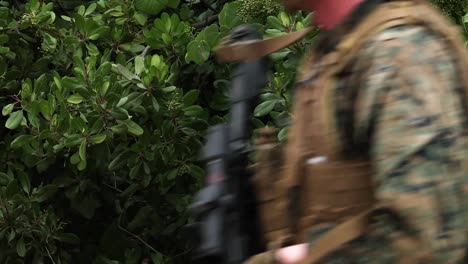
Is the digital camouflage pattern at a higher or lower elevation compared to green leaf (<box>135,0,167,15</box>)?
higher

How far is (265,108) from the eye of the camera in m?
3.33

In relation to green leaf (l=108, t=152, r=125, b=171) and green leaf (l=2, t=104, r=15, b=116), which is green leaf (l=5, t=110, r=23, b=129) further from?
green leaf (l=108, t=152, r=125, b=171)

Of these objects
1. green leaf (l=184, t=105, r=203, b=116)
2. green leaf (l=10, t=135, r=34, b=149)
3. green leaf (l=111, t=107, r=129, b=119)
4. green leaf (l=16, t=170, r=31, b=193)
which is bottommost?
green leaf (l=16, t=170, r=31, b=193)

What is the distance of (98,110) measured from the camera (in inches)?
134

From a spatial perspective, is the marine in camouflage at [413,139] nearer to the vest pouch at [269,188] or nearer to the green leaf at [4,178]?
the vest pouch at [269,188]

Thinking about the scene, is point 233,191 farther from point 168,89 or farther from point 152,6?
point 152,6

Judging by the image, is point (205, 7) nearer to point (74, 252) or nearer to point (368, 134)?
point (74, 252)

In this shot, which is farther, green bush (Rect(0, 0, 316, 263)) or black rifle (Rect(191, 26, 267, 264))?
green bush (Rect(0, 0, 316, 263))

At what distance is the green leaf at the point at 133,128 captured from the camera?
11.3ft

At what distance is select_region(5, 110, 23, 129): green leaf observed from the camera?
11.8ft

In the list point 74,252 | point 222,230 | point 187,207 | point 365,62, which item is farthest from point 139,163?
point 365,62

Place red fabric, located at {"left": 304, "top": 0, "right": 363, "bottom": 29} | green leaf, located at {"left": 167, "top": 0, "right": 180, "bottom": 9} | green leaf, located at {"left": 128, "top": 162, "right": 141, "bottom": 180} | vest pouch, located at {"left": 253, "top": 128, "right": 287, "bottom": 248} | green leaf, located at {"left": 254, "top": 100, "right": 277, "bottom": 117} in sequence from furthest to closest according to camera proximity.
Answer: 1. green leaf, located at {"left": 167, "top": 0, "right": 180, "bottom": 9}
2. green leaf, located at {"left": 128, "top": 162, "right": 141, "bottom": 180}
3. green leaf, located at {"left": 254, "top": 100, "right": 277, "bottom": 117}
4. vest pouch, located at {"left": 253, "top": 128, "right": 287, "bottom": 248}
5. red fabric, located at {"left": 304, "top": 0, "right": 363, "bottom": 29}

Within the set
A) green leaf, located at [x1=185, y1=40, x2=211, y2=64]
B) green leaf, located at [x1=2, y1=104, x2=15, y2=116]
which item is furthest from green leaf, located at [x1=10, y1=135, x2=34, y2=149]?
green leaf, located at [x1=185, y1=40, x2=211, y2=64]

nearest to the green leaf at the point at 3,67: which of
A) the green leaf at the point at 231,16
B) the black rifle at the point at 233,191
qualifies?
the green leaf at the point at 231,16
